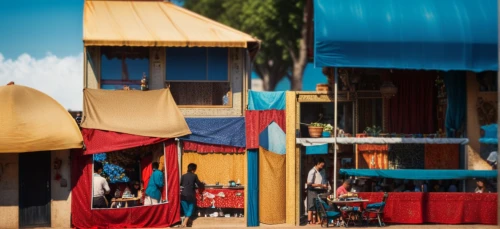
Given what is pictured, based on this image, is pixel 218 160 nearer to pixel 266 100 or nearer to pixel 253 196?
pixel 253 196

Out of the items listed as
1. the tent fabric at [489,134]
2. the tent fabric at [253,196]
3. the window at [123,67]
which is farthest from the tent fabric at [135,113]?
the tent fabric at [489,134]

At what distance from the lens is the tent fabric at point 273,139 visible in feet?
80.8

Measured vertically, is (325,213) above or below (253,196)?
below

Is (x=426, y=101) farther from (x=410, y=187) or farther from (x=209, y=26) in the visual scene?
(x=209, y=26)

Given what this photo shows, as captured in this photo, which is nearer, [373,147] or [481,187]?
[481,187]

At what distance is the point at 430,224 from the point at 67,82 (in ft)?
36.9

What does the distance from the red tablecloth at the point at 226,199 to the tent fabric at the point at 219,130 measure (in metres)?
1.30

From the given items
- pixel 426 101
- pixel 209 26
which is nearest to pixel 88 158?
pixel 209 26

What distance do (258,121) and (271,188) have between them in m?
1.86

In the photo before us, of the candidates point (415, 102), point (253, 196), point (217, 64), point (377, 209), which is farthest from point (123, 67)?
point (415, 102)

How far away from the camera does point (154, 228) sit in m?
23.7

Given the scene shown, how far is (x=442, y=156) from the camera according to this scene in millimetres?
26156

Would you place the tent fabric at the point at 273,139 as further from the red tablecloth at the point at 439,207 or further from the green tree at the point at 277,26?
the green tree at the point at 277,26

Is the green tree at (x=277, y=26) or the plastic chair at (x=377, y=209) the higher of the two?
the green tree at (x=277, y=26)
